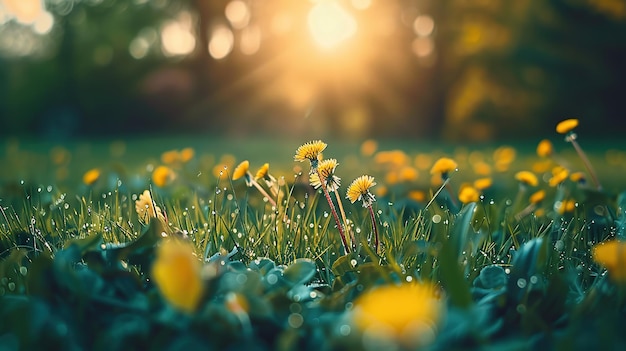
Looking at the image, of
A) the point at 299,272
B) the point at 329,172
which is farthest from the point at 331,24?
the point at 299,272

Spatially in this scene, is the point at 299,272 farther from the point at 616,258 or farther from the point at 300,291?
the point at 616,258

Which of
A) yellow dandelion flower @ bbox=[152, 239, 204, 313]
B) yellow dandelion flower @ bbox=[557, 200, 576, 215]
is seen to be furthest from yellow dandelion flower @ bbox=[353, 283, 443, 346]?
yellow dandelion flower @ bbox=[557, 200, 576, 215]

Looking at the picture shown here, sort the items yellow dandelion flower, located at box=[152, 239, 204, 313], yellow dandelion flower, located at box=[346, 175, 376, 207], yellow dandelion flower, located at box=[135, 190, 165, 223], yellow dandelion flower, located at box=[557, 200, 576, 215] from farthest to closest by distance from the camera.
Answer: yellow dandelion flower, located at box=[557, 200, 576, 215] → yellow dandelion flower, located at box=[135, 190, 165, 223] → yellow dandelion flower, located at box=[346, 175, 376, 207] → yellow dandelion flower, located at box=[152, 239, 204, 313]

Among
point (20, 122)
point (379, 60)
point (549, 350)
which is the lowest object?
point (549, 350)

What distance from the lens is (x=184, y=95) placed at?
55.8 ft

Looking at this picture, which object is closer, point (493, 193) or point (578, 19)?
point (493, 193)

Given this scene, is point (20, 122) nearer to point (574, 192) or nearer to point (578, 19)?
point (578, 19)

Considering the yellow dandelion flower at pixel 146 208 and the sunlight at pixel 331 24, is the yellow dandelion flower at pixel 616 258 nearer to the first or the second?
the yellow dandelion flower at pixel 146 208

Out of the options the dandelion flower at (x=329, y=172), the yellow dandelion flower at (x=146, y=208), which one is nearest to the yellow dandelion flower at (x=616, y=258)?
the dandelion flower at (x=329, y=172)

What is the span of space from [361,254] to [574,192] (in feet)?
4.26

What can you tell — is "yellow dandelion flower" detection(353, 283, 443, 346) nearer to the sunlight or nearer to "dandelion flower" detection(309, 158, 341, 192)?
"dandelion flower" detection(309, 158, 341, 192)

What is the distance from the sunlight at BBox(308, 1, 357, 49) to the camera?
14126 millimetres

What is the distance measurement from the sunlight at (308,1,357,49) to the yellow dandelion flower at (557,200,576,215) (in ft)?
38.6

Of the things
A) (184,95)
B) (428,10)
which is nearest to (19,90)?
(184,95)
